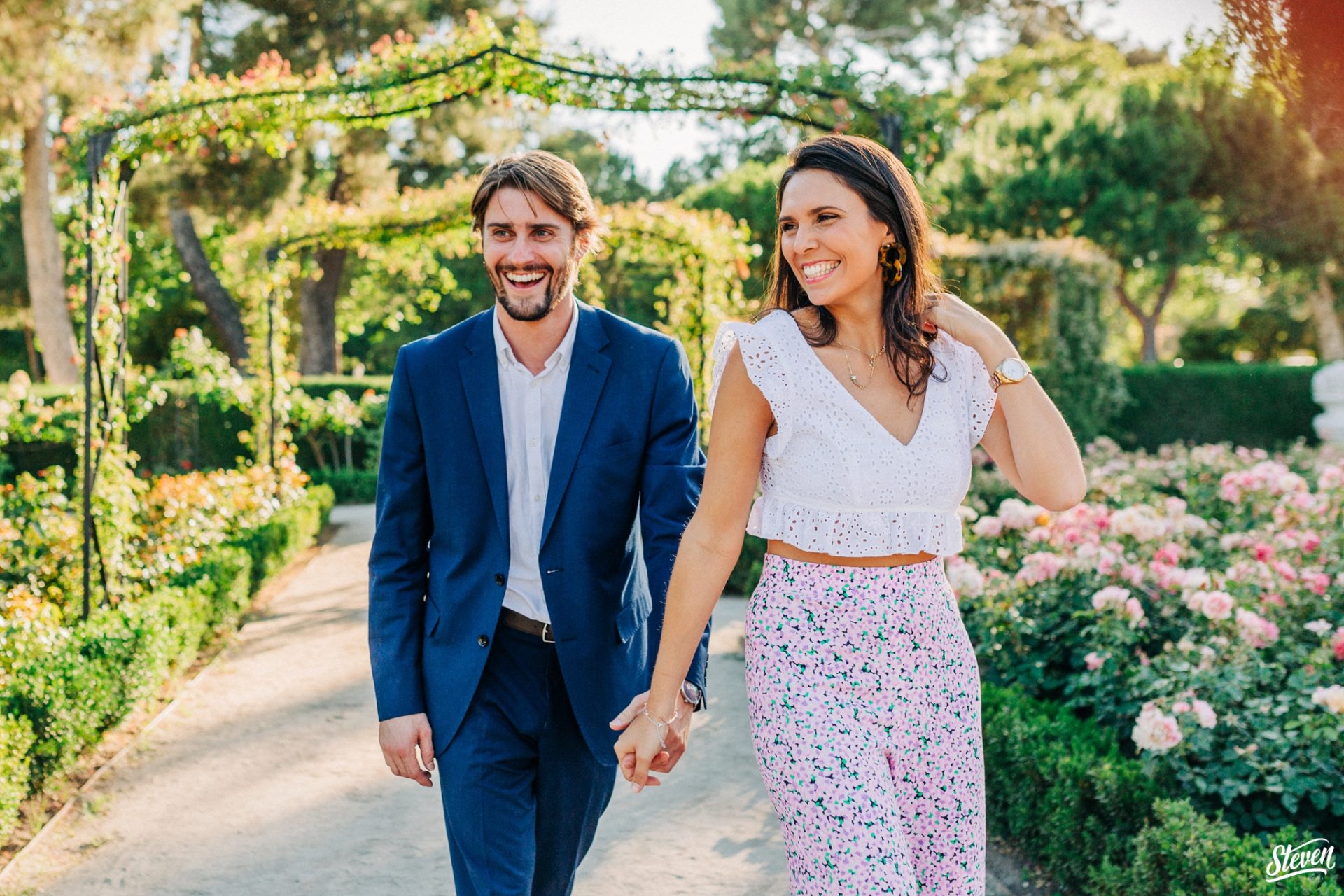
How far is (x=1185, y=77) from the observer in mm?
20641

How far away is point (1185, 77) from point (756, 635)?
22.2 m

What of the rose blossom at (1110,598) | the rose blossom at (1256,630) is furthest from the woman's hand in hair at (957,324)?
the rose blossom at (1110,598)

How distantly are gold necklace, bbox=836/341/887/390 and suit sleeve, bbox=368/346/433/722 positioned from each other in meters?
0.88

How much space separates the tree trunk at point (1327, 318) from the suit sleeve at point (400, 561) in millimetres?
26610

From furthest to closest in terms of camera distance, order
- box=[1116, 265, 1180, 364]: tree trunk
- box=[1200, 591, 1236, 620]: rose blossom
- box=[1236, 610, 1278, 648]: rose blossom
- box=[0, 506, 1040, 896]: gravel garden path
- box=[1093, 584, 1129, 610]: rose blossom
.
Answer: box=[1116, 265, 1180, 364]: tree trunk < box=[1093, 584, 1129, 610]: rose blossom < box=[1200, 591, 1236, 620]: rose blossom < box=[1236, 610, 1278, 648]: rose blossom < box=[0, 506, 1040, 896]: gravel garden path

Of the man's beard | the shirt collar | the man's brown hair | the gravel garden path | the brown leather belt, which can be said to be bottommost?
the gravel garden path

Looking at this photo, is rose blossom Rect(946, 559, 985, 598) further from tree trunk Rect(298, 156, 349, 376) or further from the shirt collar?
tree trunk Rect(298, 156, 349, 376)

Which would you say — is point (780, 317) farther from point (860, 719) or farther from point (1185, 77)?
point (1185, 77)

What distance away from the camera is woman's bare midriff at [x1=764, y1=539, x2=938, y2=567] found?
1.88 metres

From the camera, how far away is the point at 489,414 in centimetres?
222

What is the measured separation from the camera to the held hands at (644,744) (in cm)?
202

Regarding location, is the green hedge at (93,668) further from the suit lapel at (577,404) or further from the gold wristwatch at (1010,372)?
the gold wristwatch at (1010,372)

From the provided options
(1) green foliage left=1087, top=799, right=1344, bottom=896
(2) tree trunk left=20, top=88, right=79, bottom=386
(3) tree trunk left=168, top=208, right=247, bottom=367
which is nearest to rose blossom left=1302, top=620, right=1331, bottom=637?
(1) green foliage left=1087, top=799, right=1344, bottom=896

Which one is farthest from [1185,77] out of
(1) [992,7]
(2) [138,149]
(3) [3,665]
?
(3) [3,665]
